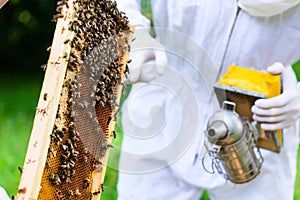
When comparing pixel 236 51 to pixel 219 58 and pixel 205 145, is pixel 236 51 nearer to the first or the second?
pixel 219 58

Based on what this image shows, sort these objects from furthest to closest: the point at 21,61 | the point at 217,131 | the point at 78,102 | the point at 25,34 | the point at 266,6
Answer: the point at 21,61 → the point at 25,34 → the point at 266,6 → the point at 217,131 → the point at 78,102

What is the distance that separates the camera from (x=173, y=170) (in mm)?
2852

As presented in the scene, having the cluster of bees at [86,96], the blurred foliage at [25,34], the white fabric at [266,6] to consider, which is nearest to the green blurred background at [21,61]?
the blurred foliage at [25,34]

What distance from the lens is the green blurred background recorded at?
522cm

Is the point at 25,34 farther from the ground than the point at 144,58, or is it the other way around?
the point at 25,34

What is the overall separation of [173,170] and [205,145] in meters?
0.26

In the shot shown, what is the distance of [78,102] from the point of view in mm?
1930

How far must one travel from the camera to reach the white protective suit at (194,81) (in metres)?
2.73

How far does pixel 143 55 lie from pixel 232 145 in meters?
0.43

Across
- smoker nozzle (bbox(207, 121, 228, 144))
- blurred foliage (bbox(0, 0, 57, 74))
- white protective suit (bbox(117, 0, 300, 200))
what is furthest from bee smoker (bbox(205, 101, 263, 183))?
blurred foliage (bbox(0, 0, 57, 74))

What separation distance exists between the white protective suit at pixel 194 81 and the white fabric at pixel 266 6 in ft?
0.16

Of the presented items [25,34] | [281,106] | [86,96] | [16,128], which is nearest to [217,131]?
[281,106]

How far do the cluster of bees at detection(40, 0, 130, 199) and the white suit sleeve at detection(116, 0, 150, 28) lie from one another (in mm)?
396

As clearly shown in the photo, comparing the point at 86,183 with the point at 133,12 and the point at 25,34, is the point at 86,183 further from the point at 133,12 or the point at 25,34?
the point at 25,34
